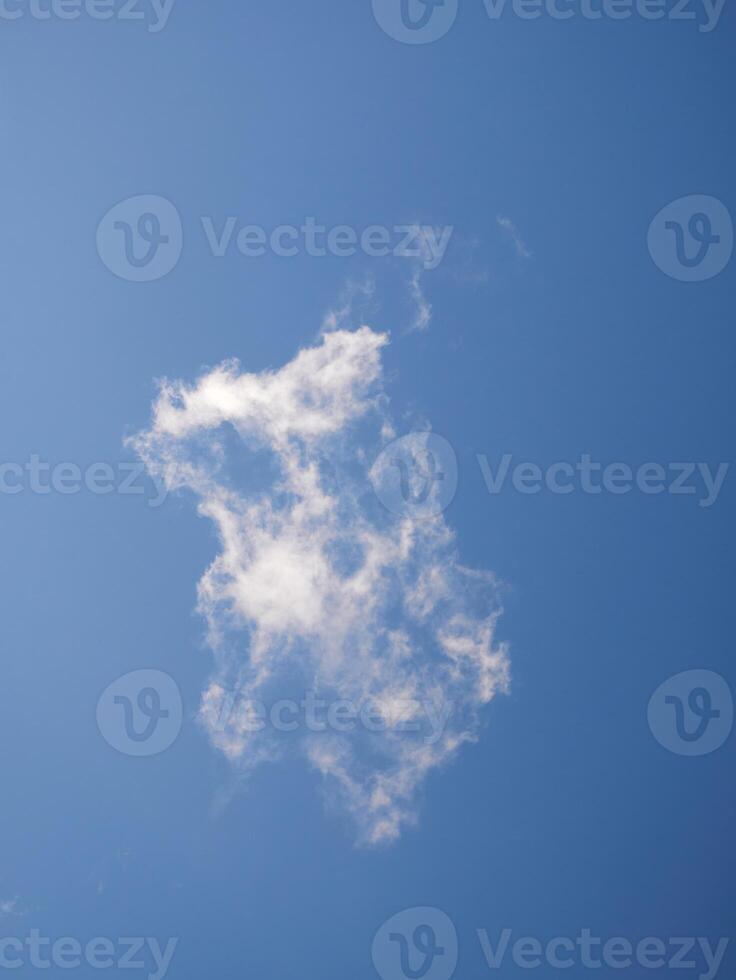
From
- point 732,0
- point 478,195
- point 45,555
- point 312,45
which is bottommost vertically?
point 45,555

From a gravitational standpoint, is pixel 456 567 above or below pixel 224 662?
above

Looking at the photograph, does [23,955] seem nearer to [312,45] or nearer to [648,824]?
[648,824]

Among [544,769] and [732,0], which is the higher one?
[732,0]

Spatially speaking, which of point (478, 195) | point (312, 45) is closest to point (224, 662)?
point (478, 195)

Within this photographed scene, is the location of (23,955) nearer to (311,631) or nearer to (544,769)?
(311,631)

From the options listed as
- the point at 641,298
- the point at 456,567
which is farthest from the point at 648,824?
the point at 641,298

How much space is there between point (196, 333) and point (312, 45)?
155 inches

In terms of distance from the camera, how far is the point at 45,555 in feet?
34.8

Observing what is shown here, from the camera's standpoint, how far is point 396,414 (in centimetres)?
1041

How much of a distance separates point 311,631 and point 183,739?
2127 millimetres

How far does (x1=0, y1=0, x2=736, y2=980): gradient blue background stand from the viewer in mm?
10453

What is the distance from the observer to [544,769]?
10.6 m

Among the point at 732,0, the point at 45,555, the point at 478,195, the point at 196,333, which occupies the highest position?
the point at 732,0

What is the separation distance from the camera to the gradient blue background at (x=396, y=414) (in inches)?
412
